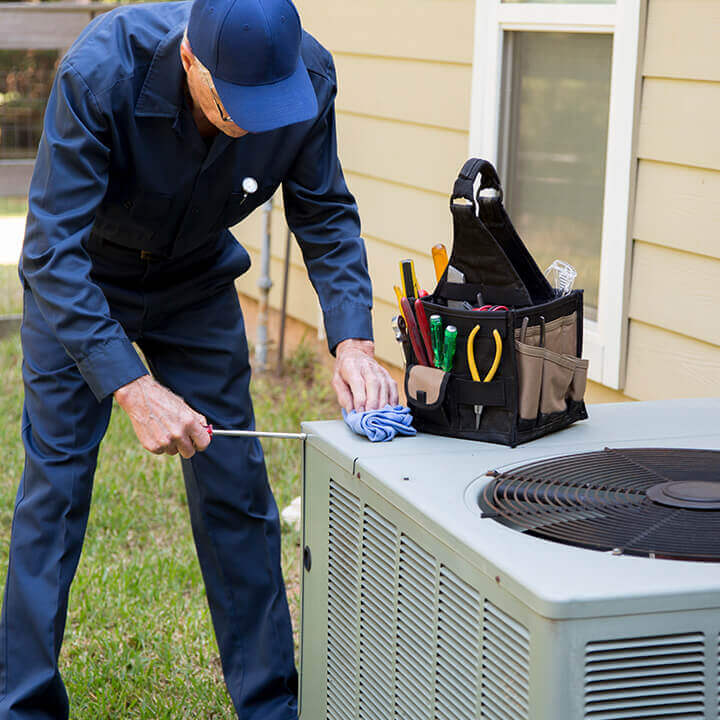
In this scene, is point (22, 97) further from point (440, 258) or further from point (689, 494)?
point (689, 494)

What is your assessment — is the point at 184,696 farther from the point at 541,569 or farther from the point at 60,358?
the point at 541,569

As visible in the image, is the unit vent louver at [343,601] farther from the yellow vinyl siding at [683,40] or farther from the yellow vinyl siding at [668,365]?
the yellow vinyl siding at [683,40]

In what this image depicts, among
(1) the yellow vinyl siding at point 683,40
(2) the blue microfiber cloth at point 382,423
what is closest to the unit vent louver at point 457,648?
(2) the blue microfiber cloth at point 382,423

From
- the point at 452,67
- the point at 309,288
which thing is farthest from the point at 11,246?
the point at 452,67

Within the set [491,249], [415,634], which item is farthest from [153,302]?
[415,634]

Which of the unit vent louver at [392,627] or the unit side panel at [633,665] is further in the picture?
the unit vent louver at [392,627]

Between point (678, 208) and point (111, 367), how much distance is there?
1.76 metres

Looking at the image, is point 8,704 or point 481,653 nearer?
point 481,653

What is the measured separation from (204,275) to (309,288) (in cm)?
305

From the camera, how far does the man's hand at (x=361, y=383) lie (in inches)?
79.7

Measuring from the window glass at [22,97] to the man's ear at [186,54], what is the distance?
17.2ft

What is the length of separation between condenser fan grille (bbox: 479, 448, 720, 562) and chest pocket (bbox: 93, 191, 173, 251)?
95 centimetres

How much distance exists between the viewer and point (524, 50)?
379cm

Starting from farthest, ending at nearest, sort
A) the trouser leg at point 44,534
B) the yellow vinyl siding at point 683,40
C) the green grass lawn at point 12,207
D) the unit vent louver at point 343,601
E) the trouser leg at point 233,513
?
the green grass lawn at point 12,207, the yellow vinyl siding at point 683,40, the trouser leg at point 233,513, the trouser leg at point 44,534, the unit vent louver at point 343,601
